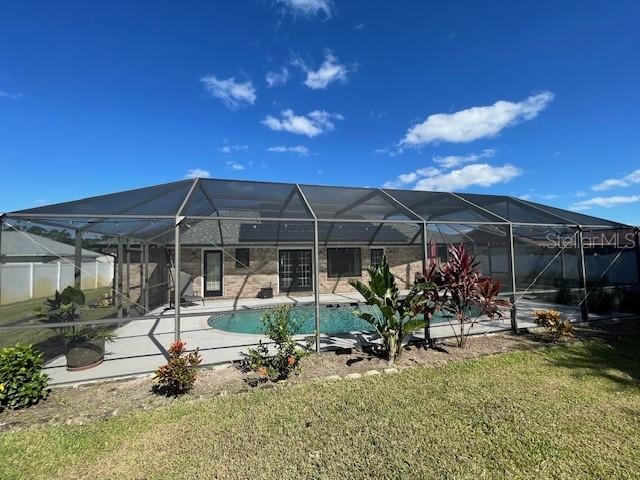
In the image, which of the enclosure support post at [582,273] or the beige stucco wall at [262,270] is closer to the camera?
the enclosure support post at [582,273]

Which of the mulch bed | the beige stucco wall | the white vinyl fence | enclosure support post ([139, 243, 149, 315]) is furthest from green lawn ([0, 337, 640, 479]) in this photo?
the beige stucco wall

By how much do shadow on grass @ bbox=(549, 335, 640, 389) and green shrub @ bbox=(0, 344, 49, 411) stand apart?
28.7ft

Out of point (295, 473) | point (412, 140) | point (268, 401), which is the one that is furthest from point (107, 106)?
point (412, 140)

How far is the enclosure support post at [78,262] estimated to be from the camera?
7.27m

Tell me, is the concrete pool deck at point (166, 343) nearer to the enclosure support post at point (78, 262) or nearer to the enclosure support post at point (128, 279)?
the enclosure support post at point (128, 279)

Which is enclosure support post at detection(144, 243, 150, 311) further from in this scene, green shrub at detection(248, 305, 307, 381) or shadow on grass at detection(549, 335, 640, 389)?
shadow on grass at detection(549, 335, 640, 389)

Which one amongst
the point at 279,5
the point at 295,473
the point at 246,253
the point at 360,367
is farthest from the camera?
the point at 246,253

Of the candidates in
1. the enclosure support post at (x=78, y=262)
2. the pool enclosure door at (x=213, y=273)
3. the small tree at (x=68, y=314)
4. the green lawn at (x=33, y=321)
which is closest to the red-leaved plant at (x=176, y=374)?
the small tree at (x=68, y=314)

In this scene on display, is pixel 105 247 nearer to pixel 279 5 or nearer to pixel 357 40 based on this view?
pixel 279 5

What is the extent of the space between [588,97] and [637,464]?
1314cm

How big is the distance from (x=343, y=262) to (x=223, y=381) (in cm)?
1373

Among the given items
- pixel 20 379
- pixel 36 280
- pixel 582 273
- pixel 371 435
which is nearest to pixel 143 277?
pixel 36 280

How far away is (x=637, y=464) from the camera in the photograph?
3176 mm

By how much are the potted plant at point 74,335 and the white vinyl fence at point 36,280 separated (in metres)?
0.28
